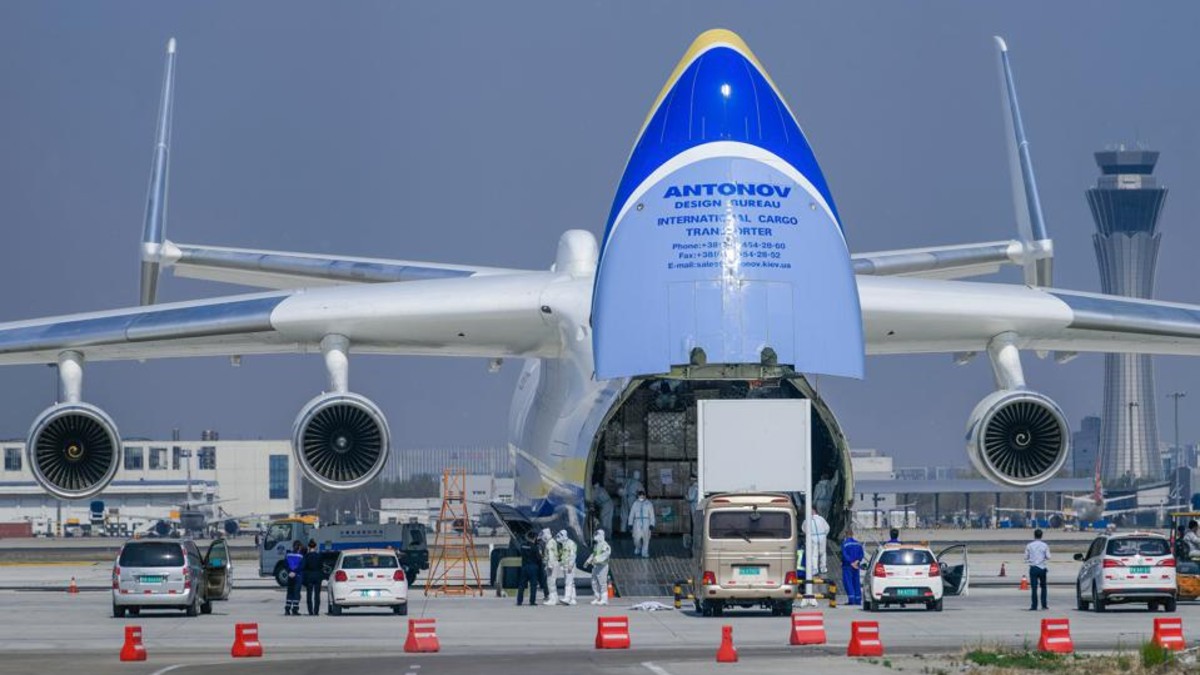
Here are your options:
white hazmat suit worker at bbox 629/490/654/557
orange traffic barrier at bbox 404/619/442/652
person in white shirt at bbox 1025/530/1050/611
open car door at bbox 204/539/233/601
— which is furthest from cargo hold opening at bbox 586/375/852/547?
orange traffic barrier at bbox 404/619/442/652

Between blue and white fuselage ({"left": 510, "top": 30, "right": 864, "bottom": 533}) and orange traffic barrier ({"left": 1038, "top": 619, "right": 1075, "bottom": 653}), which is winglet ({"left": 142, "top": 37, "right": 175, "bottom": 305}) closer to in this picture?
blue and white fuselage ({"left": 510, "top": 30, "right": 864, "bottom": 533})

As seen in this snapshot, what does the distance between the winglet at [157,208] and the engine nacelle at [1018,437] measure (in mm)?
13040

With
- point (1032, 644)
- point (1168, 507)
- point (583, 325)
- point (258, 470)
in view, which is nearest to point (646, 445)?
point (583, 325)

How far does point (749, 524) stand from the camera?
93.3 ft

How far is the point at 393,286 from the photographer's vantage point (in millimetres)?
30734

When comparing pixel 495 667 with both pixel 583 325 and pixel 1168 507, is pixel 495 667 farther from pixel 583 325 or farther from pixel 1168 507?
pixel 1168 507

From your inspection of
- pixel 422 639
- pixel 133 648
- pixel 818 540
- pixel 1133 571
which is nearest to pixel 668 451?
pixel 818 540

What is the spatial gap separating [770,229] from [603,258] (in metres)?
2.42

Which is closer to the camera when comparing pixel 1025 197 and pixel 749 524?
pixel 749 524

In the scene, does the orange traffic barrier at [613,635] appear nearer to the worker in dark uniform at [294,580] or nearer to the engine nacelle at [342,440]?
the engine nacelle at [342,440]

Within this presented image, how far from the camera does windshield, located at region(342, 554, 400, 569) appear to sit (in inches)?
1227

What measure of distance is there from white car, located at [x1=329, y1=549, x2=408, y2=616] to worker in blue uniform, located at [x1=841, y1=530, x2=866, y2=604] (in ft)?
21.7

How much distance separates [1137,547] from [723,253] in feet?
24.6

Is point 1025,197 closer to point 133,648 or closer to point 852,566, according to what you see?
point 852,566
